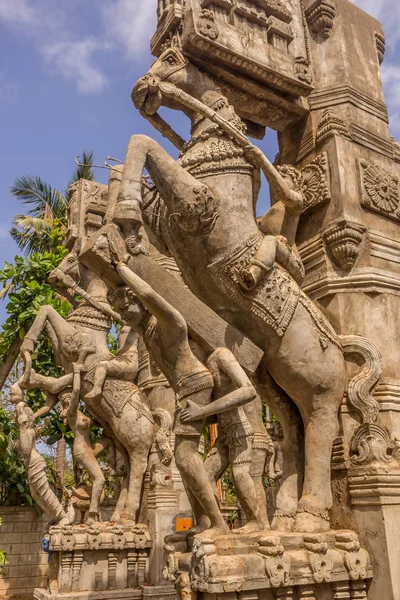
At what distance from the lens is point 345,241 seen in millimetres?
5340

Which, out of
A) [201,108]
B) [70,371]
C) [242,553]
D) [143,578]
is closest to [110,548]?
[143,578]

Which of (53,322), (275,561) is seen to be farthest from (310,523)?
(53,322)

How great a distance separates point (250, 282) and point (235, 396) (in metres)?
0.92

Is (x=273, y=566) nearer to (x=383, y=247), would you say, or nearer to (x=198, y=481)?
(x=198, y=481)

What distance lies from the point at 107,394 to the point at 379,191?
516 cm

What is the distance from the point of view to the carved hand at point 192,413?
Answer: 424 centimetres

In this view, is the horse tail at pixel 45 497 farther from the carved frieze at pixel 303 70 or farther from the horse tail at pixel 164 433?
Answer: the carved frieze at pixel 303 70

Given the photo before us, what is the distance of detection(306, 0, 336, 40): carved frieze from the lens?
20.8 ft

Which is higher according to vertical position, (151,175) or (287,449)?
(151,175)

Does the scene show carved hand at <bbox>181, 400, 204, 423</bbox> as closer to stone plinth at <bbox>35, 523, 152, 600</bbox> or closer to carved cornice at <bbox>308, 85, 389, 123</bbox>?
carved cornice at <bbox>308, 85, 389, 123</bbox>

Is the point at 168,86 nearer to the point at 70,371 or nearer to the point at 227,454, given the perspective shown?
the point at 227,454

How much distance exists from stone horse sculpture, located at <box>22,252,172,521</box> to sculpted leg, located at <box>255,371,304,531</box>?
3850 mm

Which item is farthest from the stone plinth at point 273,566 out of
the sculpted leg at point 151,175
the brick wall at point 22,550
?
the brick wall at point 22,550

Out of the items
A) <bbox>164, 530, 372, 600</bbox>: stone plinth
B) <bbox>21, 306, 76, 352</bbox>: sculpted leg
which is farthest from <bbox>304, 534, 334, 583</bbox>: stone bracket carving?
<bbox>21, 306, 76, 352</bbox>: sculpted leg
